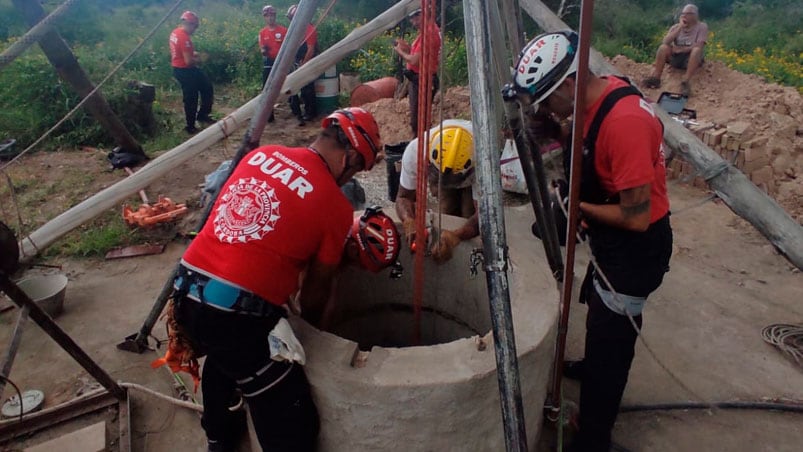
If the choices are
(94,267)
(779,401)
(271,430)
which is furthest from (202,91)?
(779,401)

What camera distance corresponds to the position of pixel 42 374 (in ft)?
11.7

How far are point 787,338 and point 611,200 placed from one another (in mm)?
2503

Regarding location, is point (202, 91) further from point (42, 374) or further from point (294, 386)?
point (294, 386)

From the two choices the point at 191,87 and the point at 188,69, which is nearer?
the point at 188,69

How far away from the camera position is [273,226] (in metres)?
2.11

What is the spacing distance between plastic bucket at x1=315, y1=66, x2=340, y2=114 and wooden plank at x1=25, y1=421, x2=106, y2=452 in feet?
23.2

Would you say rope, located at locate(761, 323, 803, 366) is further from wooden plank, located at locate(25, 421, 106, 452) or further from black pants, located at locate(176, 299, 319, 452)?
wooden plank, located at locate(25, 421, 106, 452)

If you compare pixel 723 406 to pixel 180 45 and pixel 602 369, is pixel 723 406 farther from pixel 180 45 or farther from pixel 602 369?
pixel 180 45

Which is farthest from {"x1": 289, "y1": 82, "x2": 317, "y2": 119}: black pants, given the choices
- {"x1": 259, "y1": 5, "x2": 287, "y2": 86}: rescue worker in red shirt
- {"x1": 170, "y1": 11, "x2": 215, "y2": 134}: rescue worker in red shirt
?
{"x1": 170, "y1": 11, "x2": 215, "y2": 134}: rescue worker in red shirt

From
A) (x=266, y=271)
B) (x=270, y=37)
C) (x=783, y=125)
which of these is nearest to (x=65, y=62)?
(x=270, y=37)

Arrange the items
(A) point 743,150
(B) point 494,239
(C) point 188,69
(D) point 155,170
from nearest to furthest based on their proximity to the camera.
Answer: (B) point 494,239 < (D) point 155,170 < (A) point 743,150 < (C) point 188,69

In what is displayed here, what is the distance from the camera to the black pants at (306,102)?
356 inches

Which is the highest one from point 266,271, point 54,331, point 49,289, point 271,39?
point 266,271

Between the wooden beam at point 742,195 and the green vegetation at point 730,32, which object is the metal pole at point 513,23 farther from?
the green vegetation at point 730,32
